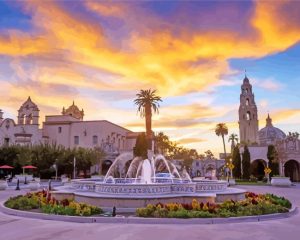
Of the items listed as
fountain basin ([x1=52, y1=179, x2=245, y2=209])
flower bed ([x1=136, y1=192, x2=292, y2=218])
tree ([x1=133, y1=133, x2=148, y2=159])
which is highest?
tree ([x1=133, y1=133, x2=148, y2=159])

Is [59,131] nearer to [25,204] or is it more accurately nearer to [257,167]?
[257,167]

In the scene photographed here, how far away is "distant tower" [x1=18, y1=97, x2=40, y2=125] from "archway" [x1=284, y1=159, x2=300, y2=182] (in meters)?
49.3

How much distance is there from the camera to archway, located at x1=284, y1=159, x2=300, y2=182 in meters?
65.0

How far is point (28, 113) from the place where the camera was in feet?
232

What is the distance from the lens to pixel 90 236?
10242 millimetres

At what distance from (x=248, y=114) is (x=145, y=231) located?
9091 centimetres

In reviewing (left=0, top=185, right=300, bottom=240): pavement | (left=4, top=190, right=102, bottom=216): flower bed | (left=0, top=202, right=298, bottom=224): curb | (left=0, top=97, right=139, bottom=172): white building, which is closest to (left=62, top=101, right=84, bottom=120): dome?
(left=0, top=97, right=139, bottom=172): white building

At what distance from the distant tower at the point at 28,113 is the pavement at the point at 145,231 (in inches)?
2359

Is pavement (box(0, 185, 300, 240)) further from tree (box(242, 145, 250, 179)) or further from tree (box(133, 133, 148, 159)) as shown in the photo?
tree (box(133, 133, 148, 159))

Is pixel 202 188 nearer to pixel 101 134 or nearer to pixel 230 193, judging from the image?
pixel 230 193

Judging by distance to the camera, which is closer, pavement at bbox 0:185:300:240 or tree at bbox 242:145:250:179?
pavement at bbox 0:185:300:240

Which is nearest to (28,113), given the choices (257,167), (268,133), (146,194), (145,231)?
(257,167)

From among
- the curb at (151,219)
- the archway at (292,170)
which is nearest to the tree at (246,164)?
→ the archway at (292,170)

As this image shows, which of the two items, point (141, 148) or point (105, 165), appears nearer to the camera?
point (141, 148)
